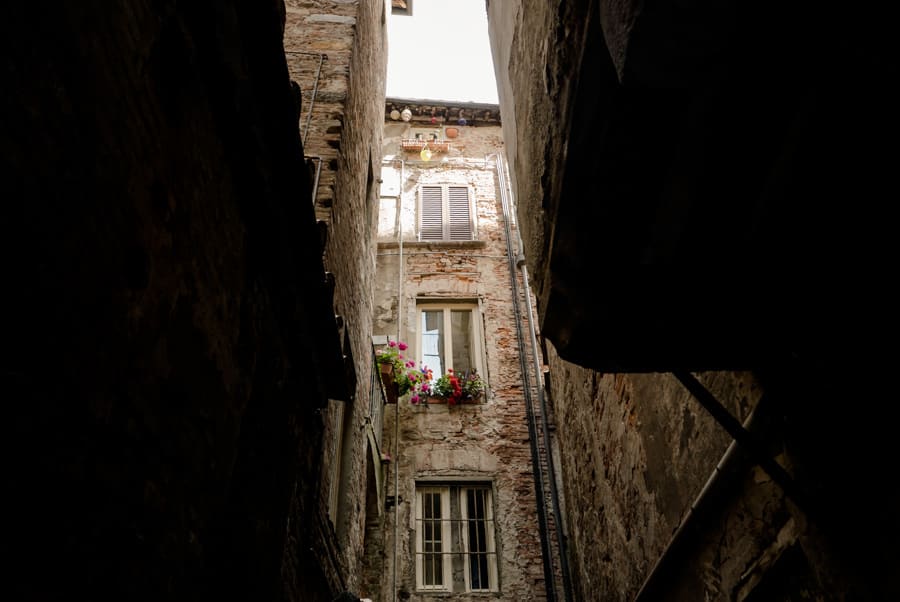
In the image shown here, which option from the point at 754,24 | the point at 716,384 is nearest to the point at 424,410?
the point at 716,384

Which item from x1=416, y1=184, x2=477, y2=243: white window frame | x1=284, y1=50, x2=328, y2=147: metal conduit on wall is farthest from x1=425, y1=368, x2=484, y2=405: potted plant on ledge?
x1=284, y1=50, x2=328, y2=147: metal conduit on wall

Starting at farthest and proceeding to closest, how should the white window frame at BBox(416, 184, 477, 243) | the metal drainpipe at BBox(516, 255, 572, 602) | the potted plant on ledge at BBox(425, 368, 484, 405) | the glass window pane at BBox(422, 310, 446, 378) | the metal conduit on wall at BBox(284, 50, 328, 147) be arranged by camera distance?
the white window frame at BBox(416, 184, 477, 243)
the glass window pane at BBox(422, 310, 446, 378)
the potted plant on ledge at BBox(425, 368, 484, 405)
the metal drainpipe at BBox(516, 255, 572, 602)
the metal conduit on wall at BBox(284, 50, 328, 147)

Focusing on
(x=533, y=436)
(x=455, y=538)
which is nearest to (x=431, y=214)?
(x=533, y=436)

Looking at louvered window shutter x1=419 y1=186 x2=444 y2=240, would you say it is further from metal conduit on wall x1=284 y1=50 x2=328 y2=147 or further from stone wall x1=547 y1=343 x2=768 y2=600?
stone wall x1=547 y1=343 x2=768 y2=600

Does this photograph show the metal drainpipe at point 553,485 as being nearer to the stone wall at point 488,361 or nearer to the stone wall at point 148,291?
the stone wall at point 488,361

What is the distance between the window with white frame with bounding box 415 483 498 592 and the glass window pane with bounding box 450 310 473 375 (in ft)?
7.08

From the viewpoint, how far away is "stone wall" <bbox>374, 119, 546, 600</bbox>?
912cm

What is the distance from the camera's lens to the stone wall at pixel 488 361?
912cm

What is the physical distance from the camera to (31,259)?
1.31 m

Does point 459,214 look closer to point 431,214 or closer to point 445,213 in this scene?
point 445,213

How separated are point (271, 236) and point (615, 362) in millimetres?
1547

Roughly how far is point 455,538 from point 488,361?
3.09 meters

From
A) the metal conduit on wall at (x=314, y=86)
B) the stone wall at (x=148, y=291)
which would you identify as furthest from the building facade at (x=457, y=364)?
the stone wall at (x=148, y=291)

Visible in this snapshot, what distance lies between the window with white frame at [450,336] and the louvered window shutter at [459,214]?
173 cm
